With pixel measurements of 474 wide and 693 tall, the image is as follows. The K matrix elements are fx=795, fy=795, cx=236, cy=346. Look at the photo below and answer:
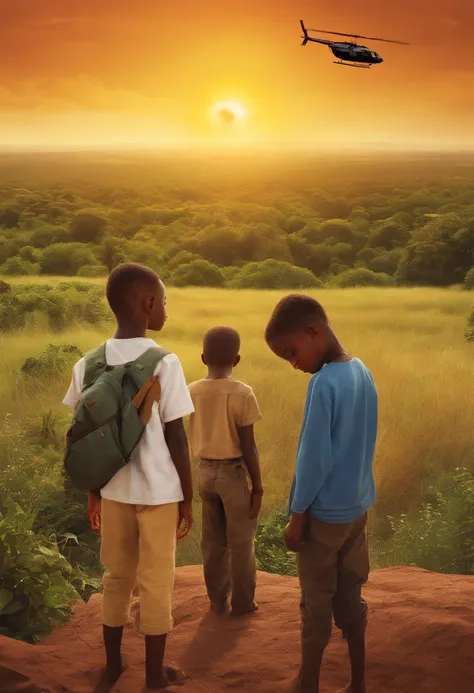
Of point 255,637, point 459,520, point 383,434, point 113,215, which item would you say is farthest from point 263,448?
point 113,215

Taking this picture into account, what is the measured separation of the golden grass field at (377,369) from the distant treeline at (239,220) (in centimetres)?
29

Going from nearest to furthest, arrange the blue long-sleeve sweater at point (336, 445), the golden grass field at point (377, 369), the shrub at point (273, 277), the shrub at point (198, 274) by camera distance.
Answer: the blue long-sleeve sweater at point (336, 445)
the golden grass field at point (377, 369)
the shrub at point (273, 277)
the shrub at point (198, 274)

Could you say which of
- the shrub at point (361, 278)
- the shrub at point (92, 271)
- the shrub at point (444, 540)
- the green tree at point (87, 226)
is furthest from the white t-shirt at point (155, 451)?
the green tree at point (87, 226)

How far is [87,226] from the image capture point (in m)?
8.95

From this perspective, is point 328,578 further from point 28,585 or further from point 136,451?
point 28,585

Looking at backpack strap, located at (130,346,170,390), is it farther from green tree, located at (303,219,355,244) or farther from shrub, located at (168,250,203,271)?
green tree, located at (303,219,355,244)

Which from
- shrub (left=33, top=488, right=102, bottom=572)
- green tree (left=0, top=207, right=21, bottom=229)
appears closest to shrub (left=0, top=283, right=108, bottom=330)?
green tree (left=0, top=207, right=21, bottom=229)

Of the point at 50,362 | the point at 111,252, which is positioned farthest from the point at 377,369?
the point at 111,252

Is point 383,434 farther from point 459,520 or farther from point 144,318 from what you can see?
point 144,318

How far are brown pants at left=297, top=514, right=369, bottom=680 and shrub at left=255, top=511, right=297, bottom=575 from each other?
6.71ft

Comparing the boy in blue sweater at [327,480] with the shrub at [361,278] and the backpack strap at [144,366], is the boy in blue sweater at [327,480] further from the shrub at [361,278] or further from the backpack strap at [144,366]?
the shrub at [361,278]

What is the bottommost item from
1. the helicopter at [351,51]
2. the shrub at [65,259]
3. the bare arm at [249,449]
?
the bare arm at [249,449]

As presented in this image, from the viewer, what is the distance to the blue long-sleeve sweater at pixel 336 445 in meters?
2.83

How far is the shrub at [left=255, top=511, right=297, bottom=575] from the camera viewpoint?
5.12 m
